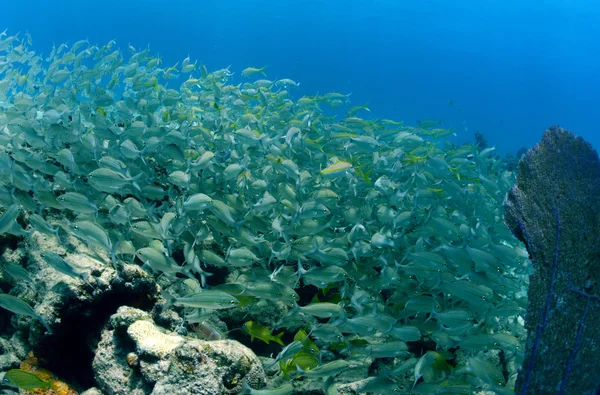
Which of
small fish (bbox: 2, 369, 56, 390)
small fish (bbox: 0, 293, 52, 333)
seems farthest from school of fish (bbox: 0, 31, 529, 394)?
small fish (bbox: 2, 369, 56, 390)

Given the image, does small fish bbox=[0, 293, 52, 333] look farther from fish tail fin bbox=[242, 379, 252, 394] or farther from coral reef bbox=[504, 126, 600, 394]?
coral reef bbox=[504, 126, 600, 394]

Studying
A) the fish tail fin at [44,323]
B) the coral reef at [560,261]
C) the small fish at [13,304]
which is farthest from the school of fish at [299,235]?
the coral reef at [560,261]

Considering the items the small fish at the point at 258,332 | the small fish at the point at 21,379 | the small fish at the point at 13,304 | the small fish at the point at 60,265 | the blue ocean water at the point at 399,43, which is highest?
A: the blue ocean water at the point at 399,43

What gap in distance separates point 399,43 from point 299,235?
4010 inches

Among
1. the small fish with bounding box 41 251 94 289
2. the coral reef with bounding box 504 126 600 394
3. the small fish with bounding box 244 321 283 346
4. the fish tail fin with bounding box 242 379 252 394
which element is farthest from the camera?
the small fish with bounding box 244 321 283 346

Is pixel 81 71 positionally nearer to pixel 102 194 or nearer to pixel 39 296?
pixel 102 194

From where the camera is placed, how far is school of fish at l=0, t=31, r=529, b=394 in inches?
127

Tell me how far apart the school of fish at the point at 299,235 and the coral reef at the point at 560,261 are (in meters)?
0.38

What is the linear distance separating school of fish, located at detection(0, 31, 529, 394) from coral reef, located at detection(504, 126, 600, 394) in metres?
0.38

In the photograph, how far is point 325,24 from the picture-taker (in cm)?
9212

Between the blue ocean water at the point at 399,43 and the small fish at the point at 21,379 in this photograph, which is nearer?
the small fish at the point at 21,379

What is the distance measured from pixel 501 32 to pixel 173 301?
11203cm

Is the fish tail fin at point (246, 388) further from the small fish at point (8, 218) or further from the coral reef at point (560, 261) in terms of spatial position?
the small fish at point (8, 218)

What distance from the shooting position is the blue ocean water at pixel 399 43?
86.9 metres
